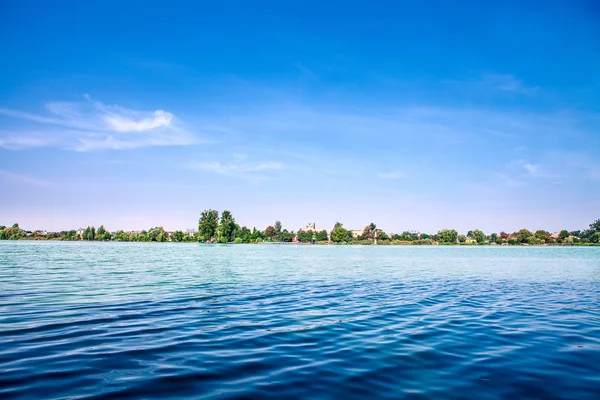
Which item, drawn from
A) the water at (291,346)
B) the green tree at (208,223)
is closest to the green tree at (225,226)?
the green tree at (208,223)

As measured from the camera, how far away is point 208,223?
191m

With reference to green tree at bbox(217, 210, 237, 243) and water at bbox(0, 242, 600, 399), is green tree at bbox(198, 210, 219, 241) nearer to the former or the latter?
green tree at bbox(217, 210, 237, 243)

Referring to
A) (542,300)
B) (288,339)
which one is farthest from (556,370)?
(542,300)

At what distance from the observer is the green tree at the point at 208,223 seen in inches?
7530

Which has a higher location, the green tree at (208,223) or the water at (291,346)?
the green tree at (208,223)

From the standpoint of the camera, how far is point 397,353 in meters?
9.50

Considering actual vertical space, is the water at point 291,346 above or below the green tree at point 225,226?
below

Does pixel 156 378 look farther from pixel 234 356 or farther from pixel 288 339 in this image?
pixel 288 339

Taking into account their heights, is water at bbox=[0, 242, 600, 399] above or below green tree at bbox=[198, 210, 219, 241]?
below

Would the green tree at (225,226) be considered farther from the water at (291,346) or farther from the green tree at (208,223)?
the water at (291,346)

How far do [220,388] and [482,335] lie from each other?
8.77 meters

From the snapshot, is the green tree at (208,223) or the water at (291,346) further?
the green tree at (208,223)

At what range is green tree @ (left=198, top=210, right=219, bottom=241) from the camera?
191250mm

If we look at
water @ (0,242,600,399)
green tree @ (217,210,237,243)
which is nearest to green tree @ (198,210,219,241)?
green tree @ (217,210,237,243)
